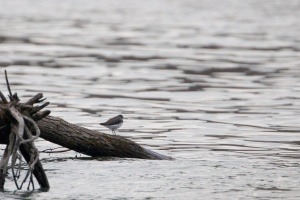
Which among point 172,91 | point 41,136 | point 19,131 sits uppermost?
point 19,131

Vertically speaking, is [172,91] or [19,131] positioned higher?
[19,131]

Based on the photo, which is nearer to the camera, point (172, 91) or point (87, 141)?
point (87, 141)

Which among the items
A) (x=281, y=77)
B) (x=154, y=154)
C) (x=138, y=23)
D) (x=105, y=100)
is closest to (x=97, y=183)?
(x=154, y=154)

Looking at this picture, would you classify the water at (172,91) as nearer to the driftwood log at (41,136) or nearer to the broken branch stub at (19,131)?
the driftwood log at (41,136)

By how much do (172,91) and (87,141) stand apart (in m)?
8.88

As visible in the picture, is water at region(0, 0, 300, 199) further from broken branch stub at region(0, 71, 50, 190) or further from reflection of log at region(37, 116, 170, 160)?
broken branch stub at region(0, 71, 50, 190)

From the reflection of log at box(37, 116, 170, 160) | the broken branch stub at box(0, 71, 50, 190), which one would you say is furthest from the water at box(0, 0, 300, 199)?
the broken branch stub at box(0, 71, 50, 190)

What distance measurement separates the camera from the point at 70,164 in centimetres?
1243

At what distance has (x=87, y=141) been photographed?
12.2 m

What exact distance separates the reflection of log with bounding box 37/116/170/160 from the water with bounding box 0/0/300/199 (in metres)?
0.18

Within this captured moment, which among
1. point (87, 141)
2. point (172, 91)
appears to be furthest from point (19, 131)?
point (172, 91)

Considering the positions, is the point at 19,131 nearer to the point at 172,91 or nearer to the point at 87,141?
the point at 87,141

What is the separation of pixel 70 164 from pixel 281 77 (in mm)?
11671

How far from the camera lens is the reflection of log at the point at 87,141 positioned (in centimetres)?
1176
